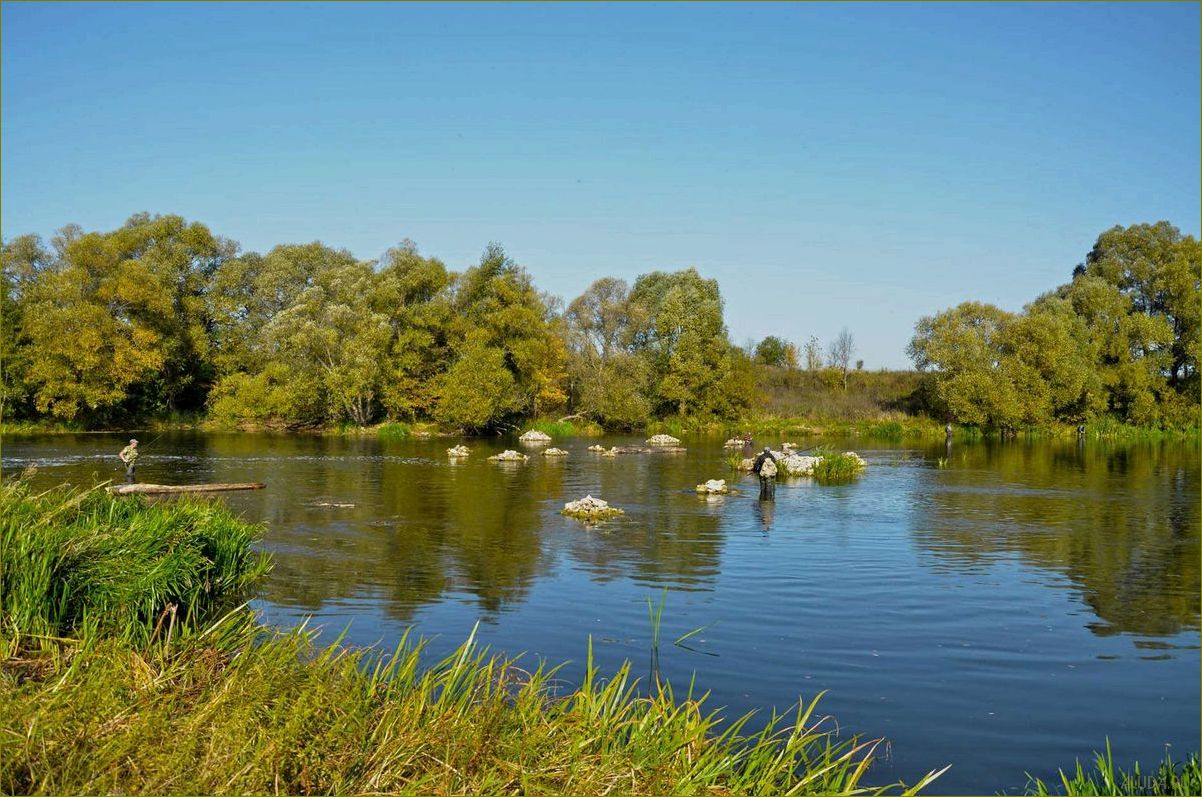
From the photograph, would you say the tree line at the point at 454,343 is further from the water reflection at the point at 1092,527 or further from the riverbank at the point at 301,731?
the riverbank at the point at 301,731

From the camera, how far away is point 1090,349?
6072cm

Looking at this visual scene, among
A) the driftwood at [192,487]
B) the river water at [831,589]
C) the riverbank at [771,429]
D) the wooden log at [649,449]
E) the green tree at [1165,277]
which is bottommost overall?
the river water at [831,589]

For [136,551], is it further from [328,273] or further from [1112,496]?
[328,273]

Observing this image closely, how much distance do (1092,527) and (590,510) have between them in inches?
494

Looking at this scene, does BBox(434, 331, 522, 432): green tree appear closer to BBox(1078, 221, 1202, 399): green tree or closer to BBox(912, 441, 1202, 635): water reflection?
BBox(912, 441, 1202, 635): water reflection

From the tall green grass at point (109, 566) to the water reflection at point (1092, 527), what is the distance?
12.8 m

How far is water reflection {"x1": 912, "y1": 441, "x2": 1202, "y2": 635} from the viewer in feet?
49.8

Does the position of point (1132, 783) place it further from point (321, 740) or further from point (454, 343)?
point (454, 343)

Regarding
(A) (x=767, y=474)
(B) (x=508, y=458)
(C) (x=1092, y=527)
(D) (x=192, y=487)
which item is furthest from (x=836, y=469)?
(D) (x=192, y=487)

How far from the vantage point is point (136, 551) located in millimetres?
10508

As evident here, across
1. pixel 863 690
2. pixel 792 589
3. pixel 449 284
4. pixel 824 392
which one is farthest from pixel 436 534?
pixel 824 392

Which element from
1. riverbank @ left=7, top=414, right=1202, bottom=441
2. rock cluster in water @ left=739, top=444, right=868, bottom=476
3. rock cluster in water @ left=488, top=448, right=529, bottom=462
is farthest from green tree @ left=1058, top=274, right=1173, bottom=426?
rock cluster in water @ left=488, top=448, right=529, bottom=462

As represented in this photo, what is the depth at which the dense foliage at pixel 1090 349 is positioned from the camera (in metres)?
58.6

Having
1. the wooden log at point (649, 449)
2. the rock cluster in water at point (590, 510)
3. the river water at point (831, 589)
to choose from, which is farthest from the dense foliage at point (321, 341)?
the rock cluster in water at point (590, 510)
